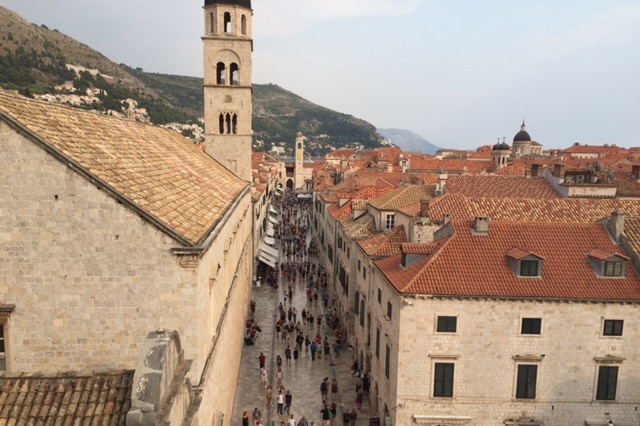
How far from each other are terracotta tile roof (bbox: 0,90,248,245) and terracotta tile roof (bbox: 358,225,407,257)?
9199 millimetres

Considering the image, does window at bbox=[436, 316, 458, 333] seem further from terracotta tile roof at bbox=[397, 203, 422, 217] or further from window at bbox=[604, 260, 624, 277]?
terracotta tile roof at bbox=[397, 203, 422, 217]

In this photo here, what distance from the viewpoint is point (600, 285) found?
18.2m

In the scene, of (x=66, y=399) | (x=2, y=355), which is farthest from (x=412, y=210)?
(x=66, y=399)

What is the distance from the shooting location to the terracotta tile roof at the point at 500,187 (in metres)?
35.8

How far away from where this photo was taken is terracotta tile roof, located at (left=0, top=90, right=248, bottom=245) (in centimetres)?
1068

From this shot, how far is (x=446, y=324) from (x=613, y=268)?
693 centimetres

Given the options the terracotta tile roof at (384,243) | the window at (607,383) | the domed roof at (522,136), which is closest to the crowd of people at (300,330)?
the terracotta tile roof at (384,243)

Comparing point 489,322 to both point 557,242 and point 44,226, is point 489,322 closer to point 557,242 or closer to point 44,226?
point 557,242

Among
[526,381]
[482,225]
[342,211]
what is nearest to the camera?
[526,381]

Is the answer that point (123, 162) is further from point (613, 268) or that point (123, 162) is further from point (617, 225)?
point (617, 225)

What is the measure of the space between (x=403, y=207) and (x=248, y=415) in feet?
48.7

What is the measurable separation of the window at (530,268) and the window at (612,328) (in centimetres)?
302

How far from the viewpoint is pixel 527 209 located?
2605 cm

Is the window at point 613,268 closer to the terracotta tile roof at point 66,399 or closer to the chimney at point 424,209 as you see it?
the chimney at point 424,209
